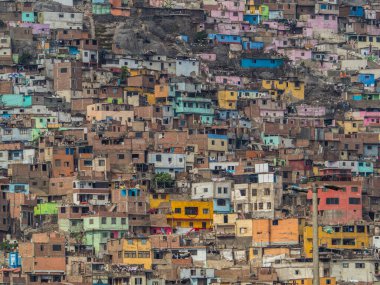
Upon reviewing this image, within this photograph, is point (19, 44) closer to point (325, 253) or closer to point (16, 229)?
point (16, 229)

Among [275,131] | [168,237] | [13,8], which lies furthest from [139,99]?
[168,237]

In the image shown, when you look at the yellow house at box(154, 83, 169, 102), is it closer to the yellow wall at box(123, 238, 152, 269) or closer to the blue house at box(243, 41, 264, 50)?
the blue house at box(243, 41, 264, 50)

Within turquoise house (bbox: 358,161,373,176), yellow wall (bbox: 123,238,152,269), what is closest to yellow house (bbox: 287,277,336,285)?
yellow wall (bbox: 123,238,152,269)

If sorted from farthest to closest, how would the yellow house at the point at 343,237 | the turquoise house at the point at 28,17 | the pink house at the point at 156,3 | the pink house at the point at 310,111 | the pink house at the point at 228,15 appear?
the pink house at the point at 228,15 < the pink house at the point at 156,3 < the turquoise house at the point at 28,17 < the pink house at the point at 310,111 < the yellow house at the point at 343,237

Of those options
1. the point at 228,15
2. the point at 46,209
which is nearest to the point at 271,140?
the point at 46,209

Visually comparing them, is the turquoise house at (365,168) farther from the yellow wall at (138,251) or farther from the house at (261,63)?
the yellow wall at (138,251)

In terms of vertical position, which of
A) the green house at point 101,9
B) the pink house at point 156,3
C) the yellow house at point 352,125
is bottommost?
the yellow house at point 352,125

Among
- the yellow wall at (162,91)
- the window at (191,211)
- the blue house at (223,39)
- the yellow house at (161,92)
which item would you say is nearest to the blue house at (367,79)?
the blue house at (223,39)
